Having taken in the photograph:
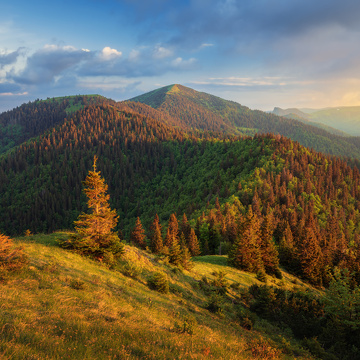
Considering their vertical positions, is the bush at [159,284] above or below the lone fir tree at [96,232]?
below

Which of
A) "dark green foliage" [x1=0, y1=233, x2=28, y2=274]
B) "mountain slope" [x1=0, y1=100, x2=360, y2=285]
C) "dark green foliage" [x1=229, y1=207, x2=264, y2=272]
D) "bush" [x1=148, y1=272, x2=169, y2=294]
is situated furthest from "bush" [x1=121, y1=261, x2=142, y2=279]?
"mountain slope" [x1=0, y1=100, x2=360, y2=285]

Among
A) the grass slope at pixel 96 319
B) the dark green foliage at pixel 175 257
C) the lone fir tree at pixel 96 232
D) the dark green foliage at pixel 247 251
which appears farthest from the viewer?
the dark green foliage at pixel 247 251

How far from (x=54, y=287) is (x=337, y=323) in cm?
2884

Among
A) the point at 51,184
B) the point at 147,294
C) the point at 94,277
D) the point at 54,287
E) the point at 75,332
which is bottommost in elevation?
the point at 51,184

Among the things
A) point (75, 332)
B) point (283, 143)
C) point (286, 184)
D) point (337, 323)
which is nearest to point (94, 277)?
point (75, 332)

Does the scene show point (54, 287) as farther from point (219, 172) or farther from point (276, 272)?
point (219, 172)

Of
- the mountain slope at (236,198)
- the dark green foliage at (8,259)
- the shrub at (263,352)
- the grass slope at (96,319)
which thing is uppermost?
the dark green foliage at (8,259)

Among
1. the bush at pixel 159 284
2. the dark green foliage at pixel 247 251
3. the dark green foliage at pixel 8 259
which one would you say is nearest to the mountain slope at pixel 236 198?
the dark green foliage at pixel 247 251

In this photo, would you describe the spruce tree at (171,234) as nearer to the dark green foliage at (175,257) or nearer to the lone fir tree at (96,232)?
the dark green foliage at (175,257)

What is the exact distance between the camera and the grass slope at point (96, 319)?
7820mm

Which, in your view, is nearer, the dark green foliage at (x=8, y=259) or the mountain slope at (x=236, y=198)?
the dark green foliage at (x=8, y=259)

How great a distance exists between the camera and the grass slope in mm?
7820

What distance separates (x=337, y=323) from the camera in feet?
78.7

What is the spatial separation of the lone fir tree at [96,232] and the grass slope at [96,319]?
1.25 m
